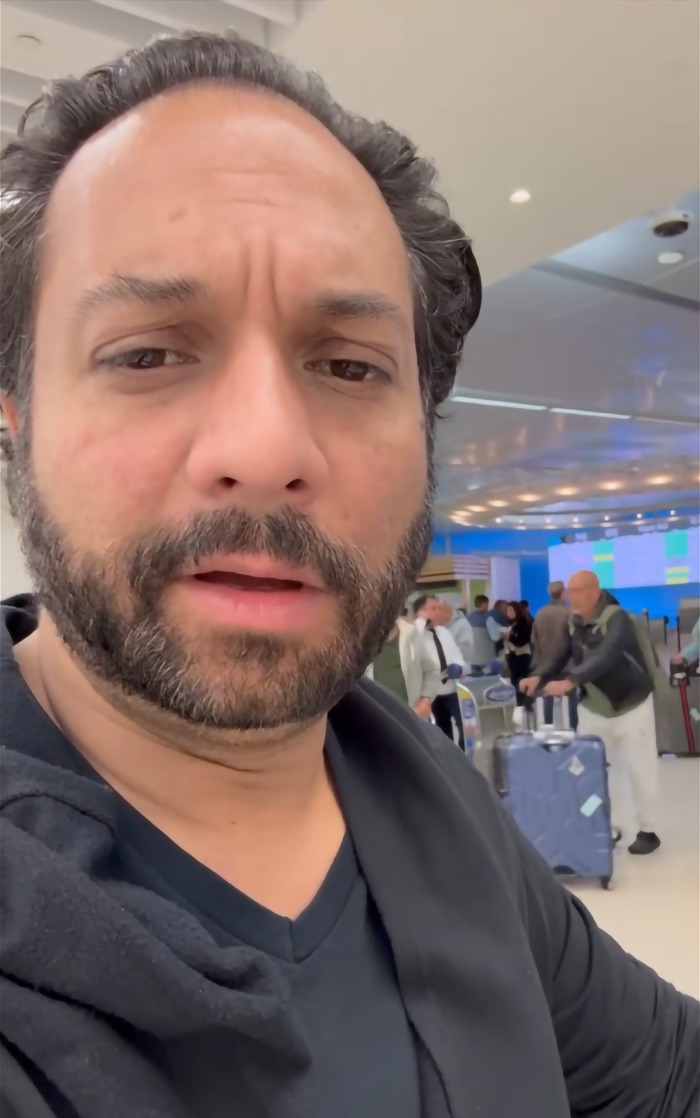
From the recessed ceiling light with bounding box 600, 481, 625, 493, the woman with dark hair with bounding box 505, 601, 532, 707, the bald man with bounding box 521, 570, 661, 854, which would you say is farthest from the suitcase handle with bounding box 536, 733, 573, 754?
the recessed ceiling light with bounding box 600, 481, 625, 493

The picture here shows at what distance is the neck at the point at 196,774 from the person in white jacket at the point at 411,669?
3598 millimetres

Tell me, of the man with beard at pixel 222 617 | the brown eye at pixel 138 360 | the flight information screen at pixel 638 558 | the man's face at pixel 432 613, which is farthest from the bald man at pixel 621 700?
the flight information screen at pixel 638 558

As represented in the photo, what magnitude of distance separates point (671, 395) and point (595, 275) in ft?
6.54

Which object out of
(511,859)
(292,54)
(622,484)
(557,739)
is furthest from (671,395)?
(511,859)

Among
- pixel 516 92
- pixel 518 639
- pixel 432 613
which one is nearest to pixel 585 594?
pixel 432 613

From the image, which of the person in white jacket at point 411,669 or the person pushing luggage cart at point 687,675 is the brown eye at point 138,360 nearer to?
the person in white jacket at point 411,669

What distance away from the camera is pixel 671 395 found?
531cm

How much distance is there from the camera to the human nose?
0.52 m

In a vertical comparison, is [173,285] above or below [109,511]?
above

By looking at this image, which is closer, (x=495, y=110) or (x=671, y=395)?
(x=495, y=110)

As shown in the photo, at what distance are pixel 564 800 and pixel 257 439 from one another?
119 inches

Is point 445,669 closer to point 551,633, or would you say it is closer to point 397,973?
point 551,633

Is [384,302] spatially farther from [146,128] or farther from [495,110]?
[495,110]

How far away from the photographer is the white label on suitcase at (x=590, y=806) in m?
3.14
